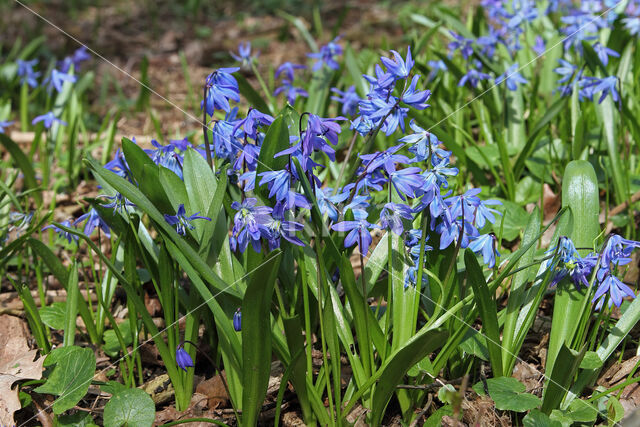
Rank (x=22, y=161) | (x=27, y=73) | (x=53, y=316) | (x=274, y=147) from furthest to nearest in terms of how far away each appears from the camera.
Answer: (x=27, y=73) → (x=22, y=161) → (x=53, y=316) → (x=274, y=147)

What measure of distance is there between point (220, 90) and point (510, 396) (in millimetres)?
1105

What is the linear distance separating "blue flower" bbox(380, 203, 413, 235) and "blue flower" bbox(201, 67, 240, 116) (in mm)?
505

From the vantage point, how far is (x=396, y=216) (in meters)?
1.53

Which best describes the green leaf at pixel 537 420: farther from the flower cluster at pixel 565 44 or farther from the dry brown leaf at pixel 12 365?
the flower cluster at pixel 565 44

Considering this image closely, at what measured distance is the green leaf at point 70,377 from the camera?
1.64 metres

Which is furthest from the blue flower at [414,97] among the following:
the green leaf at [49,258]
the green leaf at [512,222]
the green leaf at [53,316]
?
the green leaf at [53,316]

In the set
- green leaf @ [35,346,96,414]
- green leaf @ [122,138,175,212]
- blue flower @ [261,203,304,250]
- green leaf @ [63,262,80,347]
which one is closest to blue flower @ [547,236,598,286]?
blue flower @ [261,203,304,250]

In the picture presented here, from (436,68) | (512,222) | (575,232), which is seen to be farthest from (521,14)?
(575,232)

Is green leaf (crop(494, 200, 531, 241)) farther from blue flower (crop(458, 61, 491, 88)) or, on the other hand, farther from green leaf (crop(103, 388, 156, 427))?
green leaf (crop(103, 388, 156, 427))

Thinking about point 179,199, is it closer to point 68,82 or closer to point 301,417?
point 301,417

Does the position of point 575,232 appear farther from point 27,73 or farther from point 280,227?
point 27,73

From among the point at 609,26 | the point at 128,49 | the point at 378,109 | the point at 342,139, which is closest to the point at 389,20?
the point at 128,49

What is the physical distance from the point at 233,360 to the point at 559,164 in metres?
1.76

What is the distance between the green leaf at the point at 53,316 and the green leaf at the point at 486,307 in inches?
53.2
